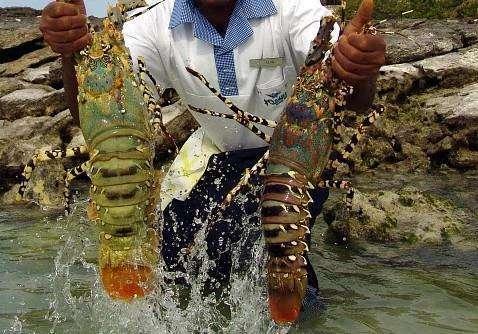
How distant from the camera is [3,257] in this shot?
6.77 metres

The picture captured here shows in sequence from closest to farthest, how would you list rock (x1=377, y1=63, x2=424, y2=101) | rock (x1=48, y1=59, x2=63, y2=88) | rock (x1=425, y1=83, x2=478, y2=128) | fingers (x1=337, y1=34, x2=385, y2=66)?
fingers (x1=337, y1=34, x2=385, y2=66), rock (x1=425, y1=83, x2=478, y2=128), rock (x1=377, y1=63, x2=424, y2=101), rock (x1=48, y1=59, x2=63, y2=88)

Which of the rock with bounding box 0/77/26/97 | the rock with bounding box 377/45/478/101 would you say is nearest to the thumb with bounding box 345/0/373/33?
the rock with bounding box 377/45/478/101

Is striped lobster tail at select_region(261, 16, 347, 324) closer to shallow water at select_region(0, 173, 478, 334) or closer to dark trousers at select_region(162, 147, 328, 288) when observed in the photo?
shallow water at select_region(0, 173, 478, 334)

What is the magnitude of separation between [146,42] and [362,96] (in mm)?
1669

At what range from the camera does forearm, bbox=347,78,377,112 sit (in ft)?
12.5

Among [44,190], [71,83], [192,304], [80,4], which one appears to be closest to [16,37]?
[44,190]

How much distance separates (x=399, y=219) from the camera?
6.52 metres

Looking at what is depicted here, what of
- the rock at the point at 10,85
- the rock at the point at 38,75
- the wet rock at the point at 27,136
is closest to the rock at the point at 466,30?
the wet rock at the point at 27,136

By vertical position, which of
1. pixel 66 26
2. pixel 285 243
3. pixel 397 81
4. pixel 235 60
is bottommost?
pixel 397 81

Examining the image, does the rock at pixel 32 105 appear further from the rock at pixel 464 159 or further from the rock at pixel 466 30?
the rock at pixel 466 30

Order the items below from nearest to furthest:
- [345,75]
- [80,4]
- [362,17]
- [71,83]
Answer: [362,17] < [345,75] < [80,4] < [71,83]

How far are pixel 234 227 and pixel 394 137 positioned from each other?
6.01 meters

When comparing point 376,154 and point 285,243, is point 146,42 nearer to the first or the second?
point 285,243

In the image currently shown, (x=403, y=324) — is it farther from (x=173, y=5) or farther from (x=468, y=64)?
(x=468, y=64)
